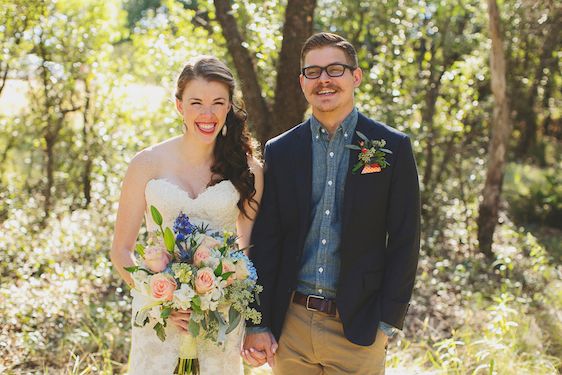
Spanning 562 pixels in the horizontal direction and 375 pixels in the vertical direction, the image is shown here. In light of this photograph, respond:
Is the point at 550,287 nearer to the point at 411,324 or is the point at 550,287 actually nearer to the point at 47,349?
the point at 411,324

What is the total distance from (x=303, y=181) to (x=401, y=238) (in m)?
0.51

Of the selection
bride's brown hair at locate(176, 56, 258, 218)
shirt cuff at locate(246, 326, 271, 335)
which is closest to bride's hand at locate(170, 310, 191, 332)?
shirt cuff at locate(246, 326, 271, 335)

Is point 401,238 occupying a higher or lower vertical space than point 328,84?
lower

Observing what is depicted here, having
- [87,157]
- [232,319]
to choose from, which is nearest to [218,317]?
[232,319]

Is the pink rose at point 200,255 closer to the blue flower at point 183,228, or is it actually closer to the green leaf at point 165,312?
the blue flower at point 183,228

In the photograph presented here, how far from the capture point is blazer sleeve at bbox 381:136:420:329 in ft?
10.2

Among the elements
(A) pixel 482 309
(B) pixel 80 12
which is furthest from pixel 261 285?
(B) pixel 80 12

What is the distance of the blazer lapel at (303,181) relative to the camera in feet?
10.4

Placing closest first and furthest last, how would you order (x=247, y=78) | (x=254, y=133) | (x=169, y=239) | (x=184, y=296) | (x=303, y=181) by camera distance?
(x=184, y=296) < (x=169, y=239) < (x=303, y=181) < (x=247, y=78) < (x=254, y=133)

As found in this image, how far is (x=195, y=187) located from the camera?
335cm

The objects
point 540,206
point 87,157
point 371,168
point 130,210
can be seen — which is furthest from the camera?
point 540,206

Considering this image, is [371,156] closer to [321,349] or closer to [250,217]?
[250,217]

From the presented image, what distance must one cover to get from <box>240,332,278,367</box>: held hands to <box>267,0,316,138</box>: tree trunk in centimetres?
311

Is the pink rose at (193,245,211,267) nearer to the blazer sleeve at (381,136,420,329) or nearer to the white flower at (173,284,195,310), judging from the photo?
the white flower at (173,284,195,310)
